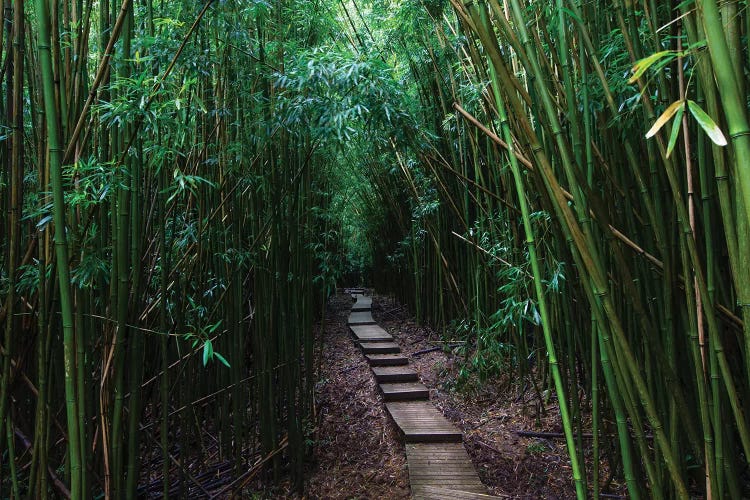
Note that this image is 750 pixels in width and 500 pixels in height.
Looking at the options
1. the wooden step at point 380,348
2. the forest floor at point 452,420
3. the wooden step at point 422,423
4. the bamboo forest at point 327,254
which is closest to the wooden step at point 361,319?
the wooden step at point 380,348

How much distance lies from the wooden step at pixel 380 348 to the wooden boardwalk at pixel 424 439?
9.4 inches

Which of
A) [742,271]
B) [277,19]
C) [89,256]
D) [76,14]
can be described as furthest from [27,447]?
[742,271]

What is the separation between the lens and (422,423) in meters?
2.88

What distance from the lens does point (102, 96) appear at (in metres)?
1.76

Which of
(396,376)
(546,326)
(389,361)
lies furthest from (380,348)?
(546,326)

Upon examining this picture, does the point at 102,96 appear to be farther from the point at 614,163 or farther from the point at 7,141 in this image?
the point at 614,163

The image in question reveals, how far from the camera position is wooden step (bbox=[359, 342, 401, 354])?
4.61 meters

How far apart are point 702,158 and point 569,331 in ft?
3.36

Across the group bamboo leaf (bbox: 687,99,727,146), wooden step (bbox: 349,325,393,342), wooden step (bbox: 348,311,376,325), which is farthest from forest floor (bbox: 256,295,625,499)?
bamboo leaf (bbox: 687,99,727,146)

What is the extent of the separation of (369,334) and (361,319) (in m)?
1.15

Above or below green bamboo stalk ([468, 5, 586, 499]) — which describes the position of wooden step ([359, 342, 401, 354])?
below

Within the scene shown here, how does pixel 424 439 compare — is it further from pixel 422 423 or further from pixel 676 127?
pixel 676 127

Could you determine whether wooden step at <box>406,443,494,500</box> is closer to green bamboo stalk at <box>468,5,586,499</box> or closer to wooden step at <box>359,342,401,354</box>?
green bamboo stalk at <box>468,5,586,499</box>

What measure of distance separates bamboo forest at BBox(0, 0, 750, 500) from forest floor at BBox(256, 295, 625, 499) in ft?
0.07
